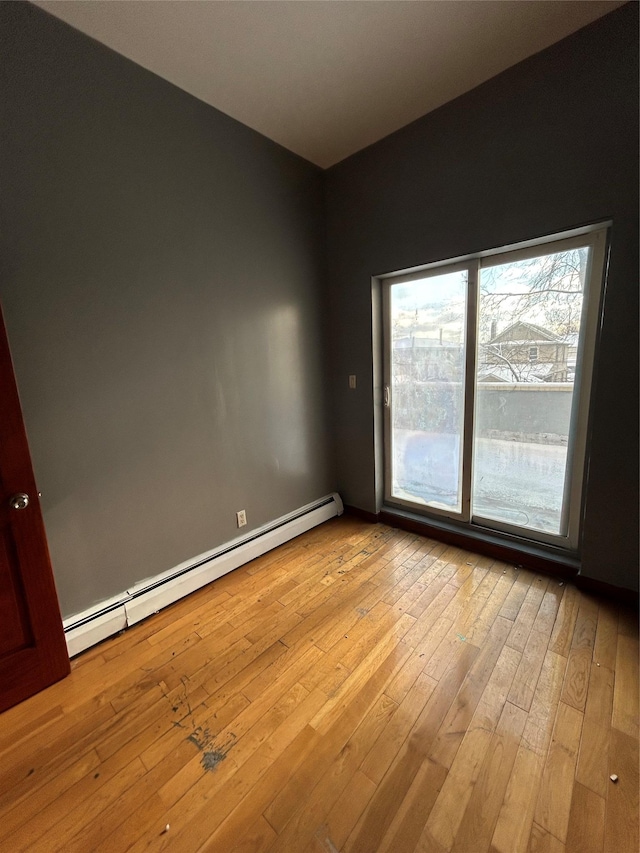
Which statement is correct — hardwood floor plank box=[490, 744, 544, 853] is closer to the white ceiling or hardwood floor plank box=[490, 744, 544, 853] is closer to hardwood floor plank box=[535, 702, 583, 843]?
hardwood floor plank box=[535, 702, 583, 843]

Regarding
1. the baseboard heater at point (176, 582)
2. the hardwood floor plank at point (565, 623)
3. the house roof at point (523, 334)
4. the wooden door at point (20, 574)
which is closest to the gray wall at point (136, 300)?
the baseboard heater at point (176, 582)

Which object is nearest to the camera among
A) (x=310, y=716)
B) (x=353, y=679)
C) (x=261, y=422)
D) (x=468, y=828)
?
(x=468, y=828)

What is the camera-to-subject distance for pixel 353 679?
4.91 feet

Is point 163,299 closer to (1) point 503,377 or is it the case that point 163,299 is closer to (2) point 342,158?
(2) point 342,158

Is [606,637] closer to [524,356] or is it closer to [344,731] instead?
[344,731]

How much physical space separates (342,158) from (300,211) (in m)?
0.54

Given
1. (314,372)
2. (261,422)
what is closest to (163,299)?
(261,422)

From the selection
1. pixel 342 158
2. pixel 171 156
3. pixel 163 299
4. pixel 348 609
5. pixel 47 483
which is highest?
pixel 342 158

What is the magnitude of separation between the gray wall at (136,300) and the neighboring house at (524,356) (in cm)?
149

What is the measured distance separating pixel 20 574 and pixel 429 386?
2.65m

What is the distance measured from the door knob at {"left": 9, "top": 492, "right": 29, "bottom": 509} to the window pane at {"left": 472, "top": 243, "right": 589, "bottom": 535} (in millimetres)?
2619

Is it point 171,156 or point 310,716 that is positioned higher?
point 171,156

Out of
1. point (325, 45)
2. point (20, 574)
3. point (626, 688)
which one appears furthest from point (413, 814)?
point (325, 45)

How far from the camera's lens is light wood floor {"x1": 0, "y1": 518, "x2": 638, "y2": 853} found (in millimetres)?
1017
